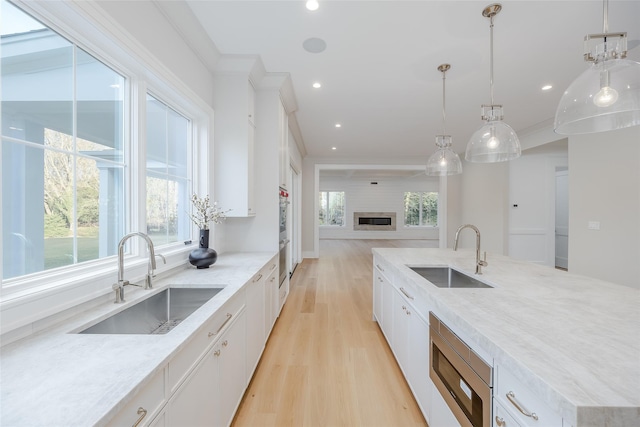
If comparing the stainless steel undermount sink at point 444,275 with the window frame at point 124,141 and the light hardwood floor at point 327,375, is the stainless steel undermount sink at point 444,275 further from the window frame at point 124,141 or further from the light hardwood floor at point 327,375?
the window frame at point 124,141

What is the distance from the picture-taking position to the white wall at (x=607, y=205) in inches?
115

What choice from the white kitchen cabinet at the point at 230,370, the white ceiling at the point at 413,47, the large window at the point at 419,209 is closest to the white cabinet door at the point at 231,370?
the white kitchen cabinet at the point at 230,370

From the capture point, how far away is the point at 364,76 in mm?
2818

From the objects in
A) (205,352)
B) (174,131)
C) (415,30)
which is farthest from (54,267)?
(415,30)

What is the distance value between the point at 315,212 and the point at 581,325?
6069 millimetres

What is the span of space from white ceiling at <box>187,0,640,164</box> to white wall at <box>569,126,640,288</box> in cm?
85

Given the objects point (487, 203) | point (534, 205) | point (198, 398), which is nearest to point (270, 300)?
point (198, 398)

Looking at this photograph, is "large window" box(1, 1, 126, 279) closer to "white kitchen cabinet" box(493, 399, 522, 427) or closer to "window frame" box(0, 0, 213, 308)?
"window frame" box(0, 0, 213, 308)

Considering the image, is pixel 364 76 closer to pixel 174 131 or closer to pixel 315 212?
pixel 174 131

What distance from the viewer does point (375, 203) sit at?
37.4 feet

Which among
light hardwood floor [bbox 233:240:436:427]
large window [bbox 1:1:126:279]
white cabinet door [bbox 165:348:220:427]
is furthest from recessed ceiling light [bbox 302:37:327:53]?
light hardwood floor [bbox 233:240:436:427]

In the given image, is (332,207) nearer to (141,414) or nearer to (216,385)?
(216,385)

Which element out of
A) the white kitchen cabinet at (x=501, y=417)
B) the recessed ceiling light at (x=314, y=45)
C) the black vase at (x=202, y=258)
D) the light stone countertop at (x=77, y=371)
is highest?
the recessed ceiling light at (x=314, y=45)

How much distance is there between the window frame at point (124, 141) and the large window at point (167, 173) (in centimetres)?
10
